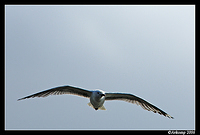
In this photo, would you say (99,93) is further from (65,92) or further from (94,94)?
(65,92)

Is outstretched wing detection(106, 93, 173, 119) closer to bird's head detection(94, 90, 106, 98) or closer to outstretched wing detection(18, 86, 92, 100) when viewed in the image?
bird's head detection(94, 90, 106, 98)

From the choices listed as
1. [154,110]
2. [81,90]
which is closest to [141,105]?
[154,110]

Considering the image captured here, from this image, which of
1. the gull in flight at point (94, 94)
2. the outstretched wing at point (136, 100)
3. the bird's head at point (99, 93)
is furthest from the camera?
the outstretched wing at point (136, 100)

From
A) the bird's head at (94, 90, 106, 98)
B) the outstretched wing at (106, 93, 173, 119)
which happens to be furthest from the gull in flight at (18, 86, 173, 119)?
the bird's head at (94, 90, 106, 98)

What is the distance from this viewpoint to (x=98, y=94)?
6805mm

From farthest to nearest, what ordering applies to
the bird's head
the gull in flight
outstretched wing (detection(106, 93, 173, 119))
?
1. outstretched wing (detection(106, 93, 173, 119))
2. the gull in flight
3. the bird's head

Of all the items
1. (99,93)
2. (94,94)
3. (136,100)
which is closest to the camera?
(99,93)

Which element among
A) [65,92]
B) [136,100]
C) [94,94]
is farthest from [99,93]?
[136,100]

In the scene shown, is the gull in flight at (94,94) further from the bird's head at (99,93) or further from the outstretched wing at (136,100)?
the bird's head at (99,93)

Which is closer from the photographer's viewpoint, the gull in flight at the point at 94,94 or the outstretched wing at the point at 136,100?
the gull in flight at the point at 94,94

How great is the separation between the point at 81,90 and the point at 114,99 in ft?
4.64

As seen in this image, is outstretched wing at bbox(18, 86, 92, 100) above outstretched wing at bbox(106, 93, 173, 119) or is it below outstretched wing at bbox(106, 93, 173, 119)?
above

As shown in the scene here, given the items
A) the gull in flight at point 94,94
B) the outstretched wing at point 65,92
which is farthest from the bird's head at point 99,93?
the outstretched wing at point 65,92

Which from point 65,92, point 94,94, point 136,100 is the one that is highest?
point 65,92
